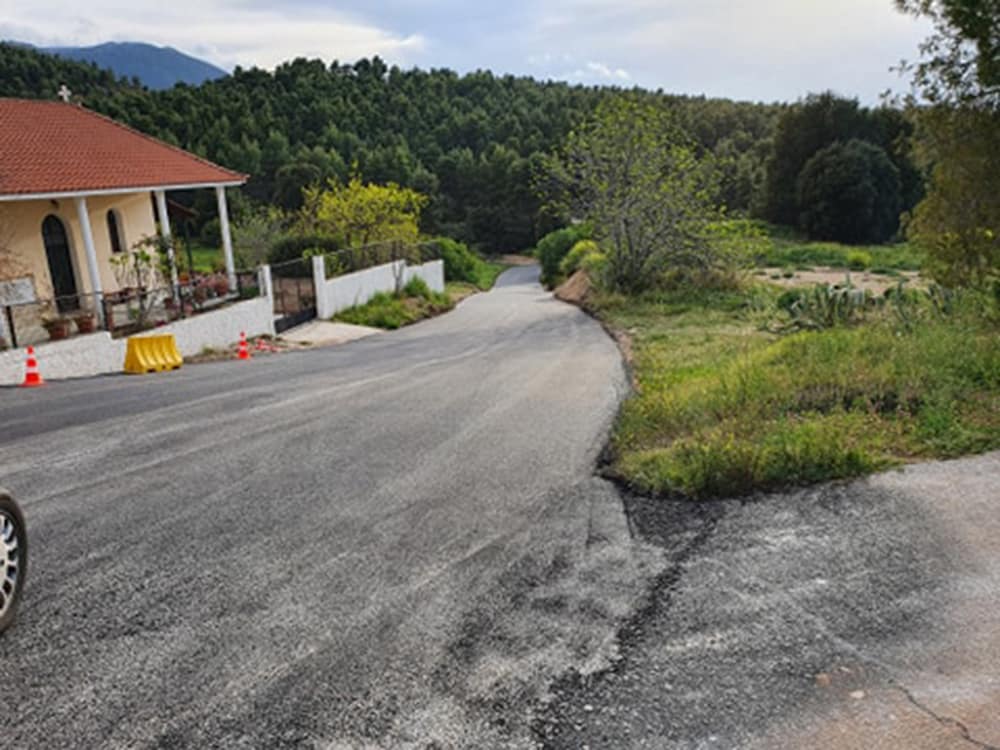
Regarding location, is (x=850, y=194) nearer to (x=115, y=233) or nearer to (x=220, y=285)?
(x=220, y=285)

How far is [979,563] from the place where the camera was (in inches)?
189

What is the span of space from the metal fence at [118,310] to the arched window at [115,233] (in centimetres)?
230

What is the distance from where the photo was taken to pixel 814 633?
4191mm

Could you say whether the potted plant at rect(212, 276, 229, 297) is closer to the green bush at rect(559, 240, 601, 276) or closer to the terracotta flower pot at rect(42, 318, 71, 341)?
the terracotta flower pot at rect(42, 318, 71, 341)

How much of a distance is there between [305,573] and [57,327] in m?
14.6

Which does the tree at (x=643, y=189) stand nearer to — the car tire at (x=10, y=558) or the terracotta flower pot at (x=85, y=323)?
the terracotta flower pot at (x=85, y=323)

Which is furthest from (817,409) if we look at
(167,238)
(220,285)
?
(167,238)

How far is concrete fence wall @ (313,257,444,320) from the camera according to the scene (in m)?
26.8

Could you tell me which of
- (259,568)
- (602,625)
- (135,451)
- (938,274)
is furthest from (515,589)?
(938,274)

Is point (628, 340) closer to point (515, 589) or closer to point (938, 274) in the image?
point (938, 274)

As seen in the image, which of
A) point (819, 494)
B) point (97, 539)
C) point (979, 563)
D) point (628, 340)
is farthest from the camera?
point (628, 340)

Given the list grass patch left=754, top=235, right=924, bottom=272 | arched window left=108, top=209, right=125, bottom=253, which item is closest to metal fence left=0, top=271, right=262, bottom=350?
arched window left=108, top=209, right=125, bottom=253

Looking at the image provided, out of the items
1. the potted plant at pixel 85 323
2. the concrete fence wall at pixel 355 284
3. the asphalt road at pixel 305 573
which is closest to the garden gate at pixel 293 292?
the concrete fence wall at pixel 355 284

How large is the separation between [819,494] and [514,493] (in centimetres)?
248
